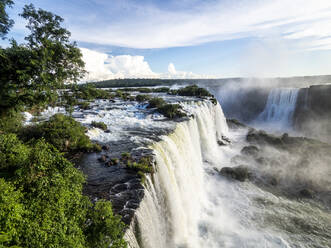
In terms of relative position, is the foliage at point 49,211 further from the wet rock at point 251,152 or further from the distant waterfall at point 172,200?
the wet rock at point 251,152

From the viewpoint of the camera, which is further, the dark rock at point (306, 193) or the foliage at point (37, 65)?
the dark rock at point (306, 193)

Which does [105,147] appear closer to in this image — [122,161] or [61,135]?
[122,161]

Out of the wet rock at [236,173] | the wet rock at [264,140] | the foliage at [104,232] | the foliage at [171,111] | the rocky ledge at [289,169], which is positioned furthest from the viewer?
the wet rock at [264,140]

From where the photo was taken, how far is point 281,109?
43.1m

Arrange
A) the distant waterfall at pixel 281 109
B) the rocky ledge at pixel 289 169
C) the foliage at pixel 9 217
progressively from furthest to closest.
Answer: the distant waterfall at pixel 281 109
the rocky ledge at pixel 289 169
the foliage at pixel 9 217

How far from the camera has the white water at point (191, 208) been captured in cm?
715

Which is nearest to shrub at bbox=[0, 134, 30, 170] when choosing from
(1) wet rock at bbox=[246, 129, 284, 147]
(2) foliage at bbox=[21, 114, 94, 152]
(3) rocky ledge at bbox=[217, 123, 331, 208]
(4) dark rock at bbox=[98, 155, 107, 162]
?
(2) foliage at bbox=[21, 114, 94, 152]

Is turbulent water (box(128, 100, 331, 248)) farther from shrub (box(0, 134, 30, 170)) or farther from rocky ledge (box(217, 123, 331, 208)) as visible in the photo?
shrub (box(0, 134, 30, 170))

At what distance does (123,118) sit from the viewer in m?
17.3

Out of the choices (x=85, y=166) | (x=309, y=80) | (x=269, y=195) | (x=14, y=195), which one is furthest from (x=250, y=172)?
(x=309, y=80)

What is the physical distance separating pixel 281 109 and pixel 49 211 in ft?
166

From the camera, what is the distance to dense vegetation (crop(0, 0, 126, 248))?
3.39m

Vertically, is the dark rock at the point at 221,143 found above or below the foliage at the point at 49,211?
below

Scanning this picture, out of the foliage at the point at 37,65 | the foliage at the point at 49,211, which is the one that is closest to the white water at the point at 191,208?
the foliage at the point at 49,211
